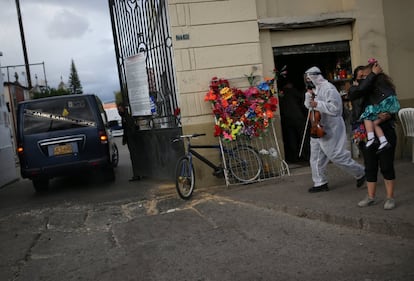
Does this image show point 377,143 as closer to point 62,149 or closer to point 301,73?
point 301,73

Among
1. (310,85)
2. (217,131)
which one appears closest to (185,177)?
(217,131)

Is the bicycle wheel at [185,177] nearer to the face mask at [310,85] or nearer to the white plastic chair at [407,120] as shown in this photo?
the face mask at [310,85]

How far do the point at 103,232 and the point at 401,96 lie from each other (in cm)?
624

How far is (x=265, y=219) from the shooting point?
5.95 meters

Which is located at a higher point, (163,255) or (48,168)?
(48,168)

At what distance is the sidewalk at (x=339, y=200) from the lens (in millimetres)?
5004

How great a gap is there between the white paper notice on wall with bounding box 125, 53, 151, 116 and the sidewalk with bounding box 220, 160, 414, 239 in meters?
2.75

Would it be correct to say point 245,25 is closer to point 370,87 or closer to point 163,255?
point 370,87

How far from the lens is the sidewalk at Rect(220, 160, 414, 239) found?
5004 mm

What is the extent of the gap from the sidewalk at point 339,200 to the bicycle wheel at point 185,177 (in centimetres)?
62

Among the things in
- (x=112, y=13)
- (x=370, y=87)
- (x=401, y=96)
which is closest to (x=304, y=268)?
(x=370, y=87)

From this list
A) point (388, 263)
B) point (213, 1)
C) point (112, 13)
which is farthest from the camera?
point (112, 13)

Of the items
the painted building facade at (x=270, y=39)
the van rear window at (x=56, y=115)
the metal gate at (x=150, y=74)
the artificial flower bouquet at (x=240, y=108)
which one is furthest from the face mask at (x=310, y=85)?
the van rear window at (x=56, y=115)

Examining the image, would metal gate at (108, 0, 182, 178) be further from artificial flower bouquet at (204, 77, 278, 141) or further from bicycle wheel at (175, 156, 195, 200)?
bicycle wheel at (175, 156, 195, 200)
